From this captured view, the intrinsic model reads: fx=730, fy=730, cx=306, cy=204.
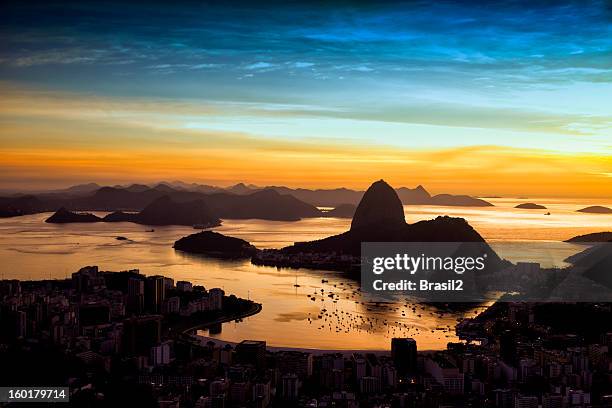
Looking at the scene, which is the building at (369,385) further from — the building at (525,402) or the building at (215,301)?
the building at (215,301)

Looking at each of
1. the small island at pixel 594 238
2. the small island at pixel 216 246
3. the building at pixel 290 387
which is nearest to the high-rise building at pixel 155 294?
the building at pixel 290 387

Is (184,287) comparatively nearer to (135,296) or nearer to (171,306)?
(135,296)

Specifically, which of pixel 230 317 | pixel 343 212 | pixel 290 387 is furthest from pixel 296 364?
pixel 343 212

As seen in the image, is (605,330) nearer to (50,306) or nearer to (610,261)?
(610,261)

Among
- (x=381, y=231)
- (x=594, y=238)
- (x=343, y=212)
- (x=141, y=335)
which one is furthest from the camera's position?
(x=343, y=212)

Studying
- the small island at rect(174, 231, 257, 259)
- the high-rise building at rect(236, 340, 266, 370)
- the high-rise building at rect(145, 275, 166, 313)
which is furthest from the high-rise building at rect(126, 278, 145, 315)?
the small island at rect(174, 231, 257, 259)

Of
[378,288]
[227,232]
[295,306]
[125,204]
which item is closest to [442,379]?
[295,306]
